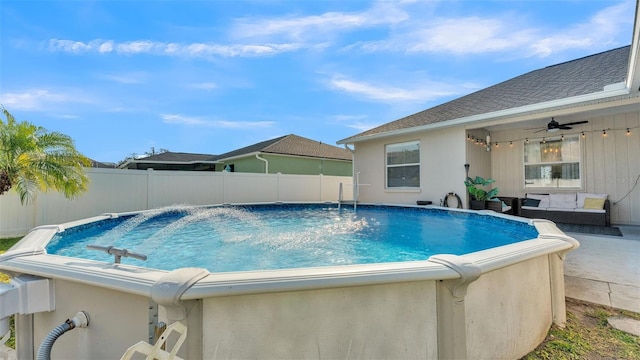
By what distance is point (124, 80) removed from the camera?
11062 mm

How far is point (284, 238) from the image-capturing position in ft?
17.7

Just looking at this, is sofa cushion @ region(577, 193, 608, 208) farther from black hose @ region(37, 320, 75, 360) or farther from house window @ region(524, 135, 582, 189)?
black hose @ region(37, 320, 75, 360)

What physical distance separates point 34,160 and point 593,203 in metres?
13.2

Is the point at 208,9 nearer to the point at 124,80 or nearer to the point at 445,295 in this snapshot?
the point at 124,80

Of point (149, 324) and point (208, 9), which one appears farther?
point (208, 9)

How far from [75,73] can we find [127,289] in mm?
11827

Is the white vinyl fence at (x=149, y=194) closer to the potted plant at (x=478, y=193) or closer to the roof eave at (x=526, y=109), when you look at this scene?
the roof eave at (x=526, y=109)

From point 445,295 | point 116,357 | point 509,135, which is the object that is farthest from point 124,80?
point 509,135

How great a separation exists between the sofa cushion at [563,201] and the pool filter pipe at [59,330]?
9.95 metres

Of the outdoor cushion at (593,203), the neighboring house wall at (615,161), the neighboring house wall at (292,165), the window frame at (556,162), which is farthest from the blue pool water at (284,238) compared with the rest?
the neighboring house wall at (292,165)

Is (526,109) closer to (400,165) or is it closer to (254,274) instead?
(400,165)

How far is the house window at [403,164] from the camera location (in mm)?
9773

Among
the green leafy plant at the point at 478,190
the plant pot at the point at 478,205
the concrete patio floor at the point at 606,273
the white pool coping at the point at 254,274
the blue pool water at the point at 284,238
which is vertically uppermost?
the green leafy plant at the point at 478,190

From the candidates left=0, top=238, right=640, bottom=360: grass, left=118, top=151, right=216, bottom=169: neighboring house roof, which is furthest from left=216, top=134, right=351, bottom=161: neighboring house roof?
left=0, top=238, right=640, bottom=360: grass
